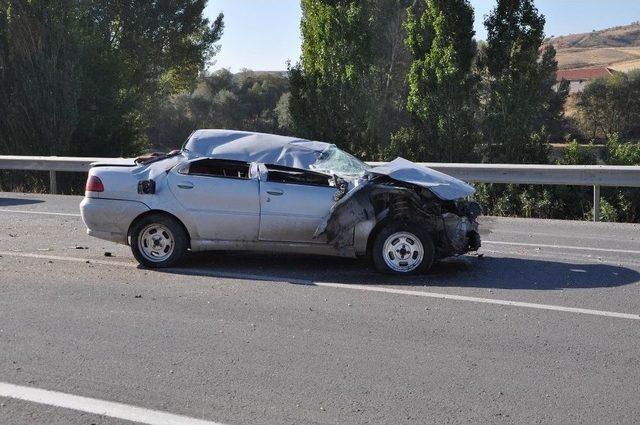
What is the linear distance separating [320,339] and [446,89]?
16.3 metres

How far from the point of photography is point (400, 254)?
875cm

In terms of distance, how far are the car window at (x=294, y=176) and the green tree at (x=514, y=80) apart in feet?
41.1

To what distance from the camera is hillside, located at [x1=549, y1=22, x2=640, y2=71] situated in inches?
3570

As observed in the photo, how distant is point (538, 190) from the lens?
1664 cm

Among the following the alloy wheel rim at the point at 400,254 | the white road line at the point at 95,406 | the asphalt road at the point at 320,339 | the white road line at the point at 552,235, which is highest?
the alloy wheel rim at the point at 400,254

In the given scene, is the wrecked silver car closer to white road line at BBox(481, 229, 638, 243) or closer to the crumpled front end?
the crumpled front end

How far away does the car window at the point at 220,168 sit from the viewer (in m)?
9.24

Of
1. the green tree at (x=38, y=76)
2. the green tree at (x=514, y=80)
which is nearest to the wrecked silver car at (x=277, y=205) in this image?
the green tree at (x=514, y=80)

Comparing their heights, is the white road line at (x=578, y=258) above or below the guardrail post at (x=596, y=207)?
below

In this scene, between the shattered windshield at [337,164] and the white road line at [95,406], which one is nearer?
the white road line at [95,406]

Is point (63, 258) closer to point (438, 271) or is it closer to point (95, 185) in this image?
point (95, 185)

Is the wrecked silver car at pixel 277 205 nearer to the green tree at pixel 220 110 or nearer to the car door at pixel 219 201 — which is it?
the car door at pixel 219 201

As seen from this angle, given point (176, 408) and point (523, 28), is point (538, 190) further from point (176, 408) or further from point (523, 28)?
point (176, 408)

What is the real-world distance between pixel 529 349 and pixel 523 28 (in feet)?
55.6
